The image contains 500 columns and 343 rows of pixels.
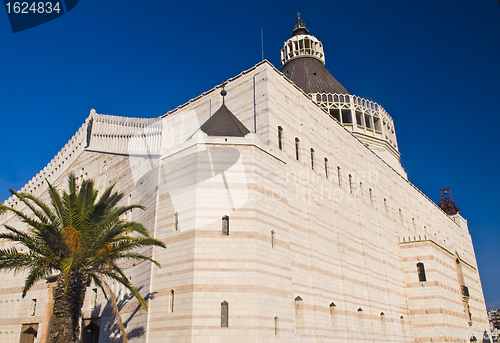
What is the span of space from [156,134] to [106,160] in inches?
237

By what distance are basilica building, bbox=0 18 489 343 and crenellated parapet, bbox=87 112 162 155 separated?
130 mm

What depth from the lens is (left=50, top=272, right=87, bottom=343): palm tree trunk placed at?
1512 centimetres

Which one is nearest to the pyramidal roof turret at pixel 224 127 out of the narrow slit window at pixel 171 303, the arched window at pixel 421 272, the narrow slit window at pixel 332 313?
the narrow slit window at pixel 171 303

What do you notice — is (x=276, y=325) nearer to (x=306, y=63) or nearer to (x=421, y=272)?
(x=421, y=272)

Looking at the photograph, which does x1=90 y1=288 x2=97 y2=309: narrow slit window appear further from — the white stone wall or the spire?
the spire

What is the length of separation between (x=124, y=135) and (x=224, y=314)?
1596 centimetres

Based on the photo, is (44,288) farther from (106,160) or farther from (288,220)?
(288,220)

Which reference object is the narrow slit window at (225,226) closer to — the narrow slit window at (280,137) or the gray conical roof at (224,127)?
the gray conical roof at (224,127)

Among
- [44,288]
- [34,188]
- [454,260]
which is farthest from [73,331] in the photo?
[454,260]

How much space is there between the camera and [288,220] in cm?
2108

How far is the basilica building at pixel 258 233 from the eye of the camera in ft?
58.1

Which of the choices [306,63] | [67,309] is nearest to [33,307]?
[67,309]

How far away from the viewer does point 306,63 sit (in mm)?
54250

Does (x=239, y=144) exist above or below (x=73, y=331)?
above
